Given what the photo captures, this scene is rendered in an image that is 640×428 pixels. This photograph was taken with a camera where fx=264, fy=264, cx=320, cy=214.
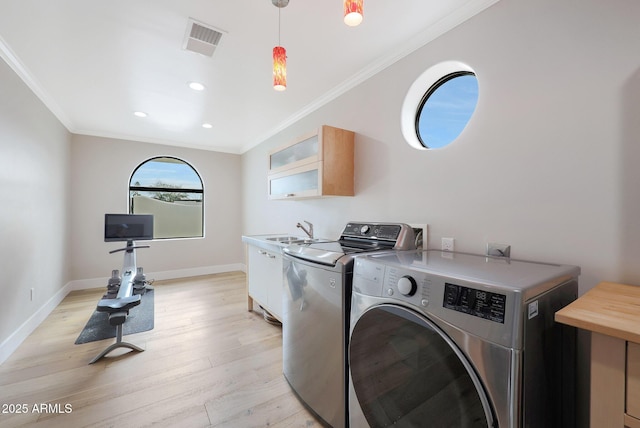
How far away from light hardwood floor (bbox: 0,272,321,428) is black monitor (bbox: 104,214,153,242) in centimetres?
93

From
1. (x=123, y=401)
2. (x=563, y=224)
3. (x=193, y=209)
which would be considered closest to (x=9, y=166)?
(x=123, y=401)

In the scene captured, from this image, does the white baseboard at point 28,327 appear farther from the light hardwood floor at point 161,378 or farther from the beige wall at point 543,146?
the beige wall at point 543,146

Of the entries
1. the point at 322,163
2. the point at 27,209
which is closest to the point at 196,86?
the point at 322,163

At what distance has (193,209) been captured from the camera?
4883mm

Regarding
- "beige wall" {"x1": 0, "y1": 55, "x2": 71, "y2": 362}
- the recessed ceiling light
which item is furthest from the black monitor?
the recessed ceiling light

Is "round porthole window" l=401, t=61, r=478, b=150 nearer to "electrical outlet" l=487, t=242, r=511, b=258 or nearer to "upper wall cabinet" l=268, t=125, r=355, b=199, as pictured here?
"upper wall cabinet" l=268, t=125, r=355, b=199

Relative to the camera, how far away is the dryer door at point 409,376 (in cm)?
84

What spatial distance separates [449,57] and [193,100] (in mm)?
2513

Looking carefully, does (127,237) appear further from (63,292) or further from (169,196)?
(169,196)

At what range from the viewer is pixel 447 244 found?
65.4 inches

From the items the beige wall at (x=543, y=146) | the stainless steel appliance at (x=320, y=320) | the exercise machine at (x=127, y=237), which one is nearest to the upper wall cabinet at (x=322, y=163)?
the beige wall at (x=543, y=146)

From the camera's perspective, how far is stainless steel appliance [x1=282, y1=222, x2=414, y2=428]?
1.32 metres

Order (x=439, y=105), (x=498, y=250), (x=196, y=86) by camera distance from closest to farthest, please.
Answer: (x=498, y=250) < (x=439, y=105) < (x=196, y=86)

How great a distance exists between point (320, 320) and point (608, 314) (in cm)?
111
